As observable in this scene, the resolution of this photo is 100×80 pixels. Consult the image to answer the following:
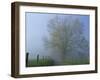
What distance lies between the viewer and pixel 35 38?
1995 mm

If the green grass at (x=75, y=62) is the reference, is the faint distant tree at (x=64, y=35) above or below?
above

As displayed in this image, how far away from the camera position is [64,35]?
209 cm

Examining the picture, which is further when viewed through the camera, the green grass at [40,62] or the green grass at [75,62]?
the green grass at [75,62]

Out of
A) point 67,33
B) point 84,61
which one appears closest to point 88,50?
point 84,61

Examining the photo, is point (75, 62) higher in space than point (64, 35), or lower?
lower

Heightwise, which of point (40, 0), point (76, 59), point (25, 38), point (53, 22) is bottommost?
point (76, 59)

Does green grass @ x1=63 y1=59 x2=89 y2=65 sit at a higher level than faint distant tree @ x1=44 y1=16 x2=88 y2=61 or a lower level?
lower

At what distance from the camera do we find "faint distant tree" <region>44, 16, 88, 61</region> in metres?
2.05

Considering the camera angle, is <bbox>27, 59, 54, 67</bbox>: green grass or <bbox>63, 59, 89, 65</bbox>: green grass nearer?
<bbox>27, 59, 54, 67</bbox>: green grass

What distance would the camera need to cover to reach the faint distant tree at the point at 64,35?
6.74ft

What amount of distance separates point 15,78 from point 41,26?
18.5 inches

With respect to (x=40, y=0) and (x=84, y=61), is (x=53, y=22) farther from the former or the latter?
(x=84, y=61)

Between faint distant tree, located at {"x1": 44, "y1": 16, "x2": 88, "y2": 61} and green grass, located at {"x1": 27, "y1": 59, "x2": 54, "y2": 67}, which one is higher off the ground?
faint distant tree, located at {"x1": 44, "y1": 16, "x2": 88, "y2": 61}

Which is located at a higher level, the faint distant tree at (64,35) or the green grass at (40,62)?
the faint distant tree at (64,35)
